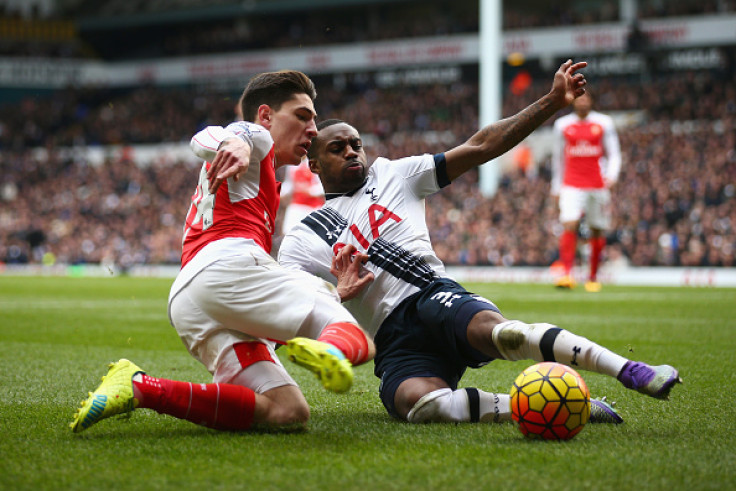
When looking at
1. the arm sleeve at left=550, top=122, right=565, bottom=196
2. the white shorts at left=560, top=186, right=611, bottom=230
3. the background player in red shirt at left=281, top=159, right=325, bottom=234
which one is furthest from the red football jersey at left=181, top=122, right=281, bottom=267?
the white shorts at left=560, top=186, right=611, bottom=230

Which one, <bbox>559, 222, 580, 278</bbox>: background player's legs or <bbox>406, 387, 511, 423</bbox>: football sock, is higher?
<bbox>406, 387, 511, 423</bbox>: football sock

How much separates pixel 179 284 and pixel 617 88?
Result: 87.9 feet

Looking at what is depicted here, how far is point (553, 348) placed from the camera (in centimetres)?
317

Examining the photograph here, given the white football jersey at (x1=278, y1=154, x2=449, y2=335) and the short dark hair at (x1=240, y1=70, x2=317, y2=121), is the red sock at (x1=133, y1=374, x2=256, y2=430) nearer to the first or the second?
the white football jersey at (x1=278, y1=154, x2=449, y2=335)

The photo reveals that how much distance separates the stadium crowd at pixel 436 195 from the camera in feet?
64.4

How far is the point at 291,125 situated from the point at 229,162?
0.72 m

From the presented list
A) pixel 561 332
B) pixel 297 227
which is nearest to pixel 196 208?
pixel 297 227

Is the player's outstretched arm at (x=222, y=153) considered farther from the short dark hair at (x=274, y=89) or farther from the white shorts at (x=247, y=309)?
the short dark hair at (x=274, y=89)

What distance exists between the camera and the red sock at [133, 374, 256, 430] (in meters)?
3.21

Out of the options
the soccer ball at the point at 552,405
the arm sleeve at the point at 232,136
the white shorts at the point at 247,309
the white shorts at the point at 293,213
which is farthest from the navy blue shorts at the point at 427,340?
the white shorts at the point at 293,213

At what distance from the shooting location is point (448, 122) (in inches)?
1157

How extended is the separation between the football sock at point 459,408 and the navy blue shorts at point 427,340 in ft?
0.57

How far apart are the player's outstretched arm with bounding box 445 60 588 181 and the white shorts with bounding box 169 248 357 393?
42.0 inches

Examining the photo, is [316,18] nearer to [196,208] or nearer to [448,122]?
[448,122]
